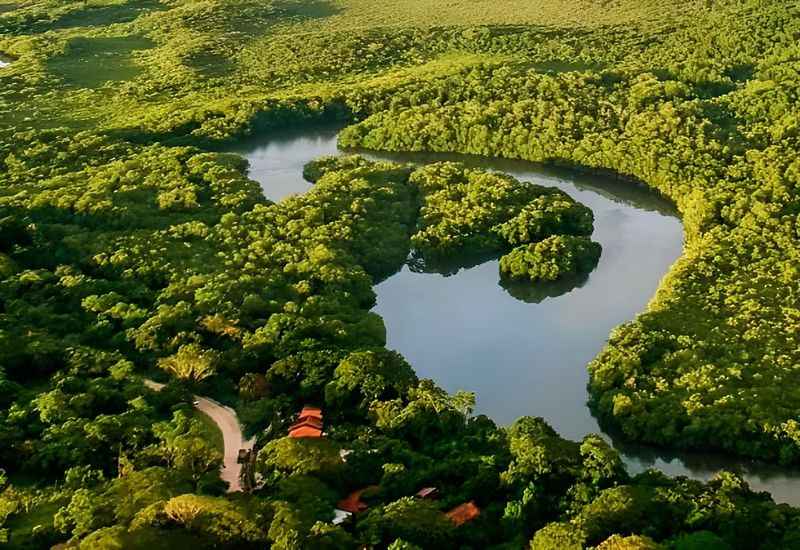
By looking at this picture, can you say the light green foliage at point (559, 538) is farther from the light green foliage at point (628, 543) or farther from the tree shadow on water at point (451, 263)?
the tree shadow on water at point (451, 263)

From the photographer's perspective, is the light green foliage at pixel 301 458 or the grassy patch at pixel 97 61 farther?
the grassy patch at pixel 97 61

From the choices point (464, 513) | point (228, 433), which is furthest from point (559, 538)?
point (228, 433)

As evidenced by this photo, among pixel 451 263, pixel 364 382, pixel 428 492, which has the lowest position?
pixel 451 263

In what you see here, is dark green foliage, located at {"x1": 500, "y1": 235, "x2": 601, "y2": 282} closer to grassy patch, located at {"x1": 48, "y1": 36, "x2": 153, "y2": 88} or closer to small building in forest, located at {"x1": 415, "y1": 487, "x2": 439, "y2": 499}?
small building in forest, located at {"x1": 415, "y1": 487, "x2": 439, "y2": 499}

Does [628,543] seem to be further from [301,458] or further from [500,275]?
[500,275]

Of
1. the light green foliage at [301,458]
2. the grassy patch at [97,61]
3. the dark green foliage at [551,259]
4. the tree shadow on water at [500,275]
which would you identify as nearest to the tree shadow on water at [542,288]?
the tree shadow on water at [500,275]

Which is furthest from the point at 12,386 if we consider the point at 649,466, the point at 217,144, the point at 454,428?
the point at 217,144
